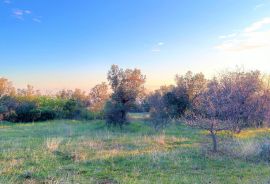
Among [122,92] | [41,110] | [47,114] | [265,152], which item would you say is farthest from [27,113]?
[265,152]

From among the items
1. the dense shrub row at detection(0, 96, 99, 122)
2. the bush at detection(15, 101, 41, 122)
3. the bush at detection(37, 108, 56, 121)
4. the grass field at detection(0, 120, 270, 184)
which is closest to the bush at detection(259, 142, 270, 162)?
the grass field at detection(0, 120, 270, 184)

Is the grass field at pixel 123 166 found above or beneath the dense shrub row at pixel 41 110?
beneath

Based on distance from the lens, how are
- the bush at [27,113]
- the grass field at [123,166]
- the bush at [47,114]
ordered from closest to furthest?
1. the grass field at [123,166]
2. the bush at [27,113]
3. the bush at [47,114]

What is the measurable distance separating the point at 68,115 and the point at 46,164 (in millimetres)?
28488

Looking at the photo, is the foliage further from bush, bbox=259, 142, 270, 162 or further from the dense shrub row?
bush, bbox=259, 142, 270, 162

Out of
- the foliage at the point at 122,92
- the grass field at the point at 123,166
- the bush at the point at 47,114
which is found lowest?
the grass field at the point at 123,166

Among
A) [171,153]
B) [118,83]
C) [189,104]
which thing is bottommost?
[171,153]

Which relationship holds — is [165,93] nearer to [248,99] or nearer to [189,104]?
[189,104]

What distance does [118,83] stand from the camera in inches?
1080

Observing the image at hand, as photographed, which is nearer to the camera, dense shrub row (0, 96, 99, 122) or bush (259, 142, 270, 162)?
bush (259, 142, 270, 162)

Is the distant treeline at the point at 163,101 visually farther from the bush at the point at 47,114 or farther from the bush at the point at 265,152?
the bush at the point at 265,152

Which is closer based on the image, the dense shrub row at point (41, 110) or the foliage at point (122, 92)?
the foliage at point (122, 92)

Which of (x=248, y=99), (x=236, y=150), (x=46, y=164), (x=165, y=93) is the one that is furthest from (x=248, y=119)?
(x=46, y=164)

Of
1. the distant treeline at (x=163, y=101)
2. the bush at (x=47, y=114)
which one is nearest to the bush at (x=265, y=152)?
the distant treeline at (x=163, y=101)
